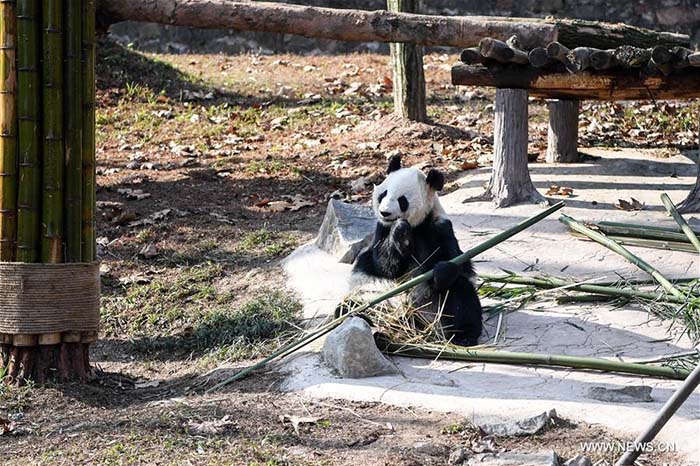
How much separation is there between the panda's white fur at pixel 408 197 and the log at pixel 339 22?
308 centimetres

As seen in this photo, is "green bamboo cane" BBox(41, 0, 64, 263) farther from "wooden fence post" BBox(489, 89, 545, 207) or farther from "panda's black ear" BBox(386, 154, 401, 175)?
"wooden fence post" BBox(489, 89, 545, 207)

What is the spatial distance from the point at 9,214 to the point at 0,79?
0.73 meters

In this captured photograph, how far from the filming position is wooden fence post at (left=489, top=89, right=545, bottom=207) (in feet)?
26.1

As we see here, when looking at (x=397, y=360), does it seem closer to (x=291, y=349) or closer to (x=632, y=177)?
(x=291, y=349)

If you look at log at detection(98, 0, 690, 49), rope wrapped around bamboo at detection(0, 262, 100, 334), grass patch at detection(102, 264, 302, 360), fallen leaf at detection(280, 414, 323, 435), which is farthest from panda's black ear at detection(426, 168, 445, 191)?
log at detection(98, 0, 690, 49)

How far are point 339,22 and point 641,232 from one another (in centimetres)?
327

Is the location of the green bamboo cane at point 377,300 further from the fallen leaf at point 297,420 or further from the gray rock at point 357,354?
the fallen leaf at point 297,420

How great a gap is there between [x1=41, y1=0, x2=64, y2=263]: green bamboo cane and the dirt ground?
32.4 inches

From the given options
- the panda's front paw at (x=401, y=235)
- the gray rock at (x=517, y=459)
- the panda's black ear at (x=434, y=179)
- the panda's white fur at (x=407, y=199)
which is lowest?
the gray rock at (x=517, y=459)

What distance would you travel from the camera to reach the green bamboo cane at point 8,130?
5273mm

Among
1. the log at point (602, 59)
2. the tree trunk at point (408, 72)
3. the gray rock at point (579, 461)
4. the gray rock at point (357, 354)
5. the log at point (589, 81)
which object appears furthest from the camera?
the tree trunk at point (408, 72)

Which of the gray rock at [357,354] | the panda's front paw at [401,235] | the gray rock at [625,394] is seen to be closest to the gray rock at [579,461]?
the gray rock at [625,394]

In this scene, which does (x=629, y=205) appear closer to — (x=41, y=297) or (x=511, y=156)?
(x=511, y=156)

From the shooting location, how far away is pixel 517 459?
4090 millimetres
